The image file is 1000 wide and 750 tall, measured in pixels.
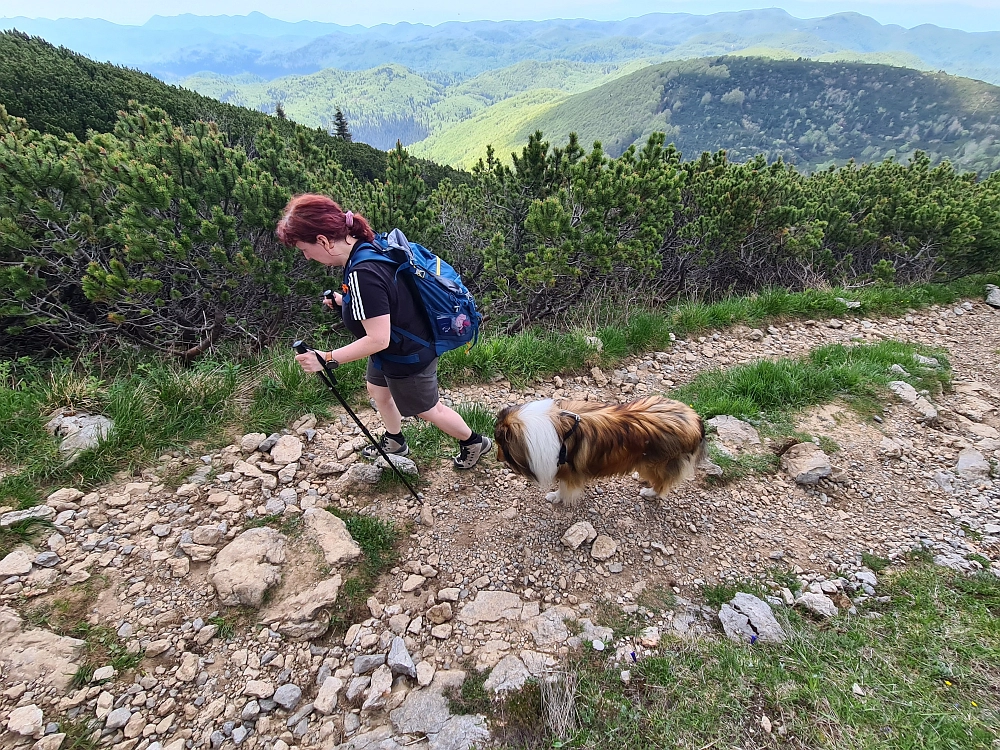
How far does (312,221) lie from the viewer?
2.40 metres

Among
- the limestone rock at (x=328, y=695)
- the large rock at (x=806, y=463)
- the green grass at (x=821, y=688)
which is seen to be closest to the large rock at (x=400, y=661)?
the limestone rock at (x=328, y=695)

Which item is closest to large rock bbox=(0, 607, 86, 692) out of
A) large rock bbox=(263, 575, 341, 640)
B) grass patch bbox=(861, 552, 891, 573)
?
large rock bbox=(263, 575, 341, 640)

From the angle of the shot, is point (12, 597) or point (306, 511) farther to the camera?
point (306, 511)

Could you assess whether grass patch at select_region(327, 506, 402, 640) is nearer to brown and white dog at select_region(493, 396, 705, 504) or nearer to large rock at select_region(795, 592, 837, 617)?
brown and white dog at select_region(493, 396, 705, 504)

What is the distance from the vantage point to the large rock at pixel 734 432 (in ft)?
12.8

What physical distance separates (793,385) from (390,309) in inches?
155

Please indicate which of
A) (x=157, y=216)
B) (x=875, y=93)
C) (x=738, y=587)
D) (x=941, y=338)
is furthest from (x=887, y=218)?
(x=875, y=93)

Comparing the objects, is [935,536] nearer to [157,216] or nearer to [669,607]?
[669,607]

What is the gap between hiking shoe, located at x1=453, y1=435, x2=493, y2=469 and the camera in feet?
11.5

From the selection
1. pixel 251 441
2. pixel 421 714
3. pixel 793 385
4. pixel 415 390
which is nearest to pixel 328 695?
pixel 421 714

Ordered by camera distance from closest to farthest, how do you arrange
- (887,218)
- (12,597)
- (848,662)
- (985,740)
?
(985,740), (848,662), (12,597), (887,218)

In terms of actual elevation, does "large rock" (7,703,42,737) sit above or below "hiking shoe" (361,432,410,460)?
above

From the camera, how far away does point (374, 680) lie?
227 centimetres

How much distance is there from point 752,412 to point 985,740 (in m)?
2.72
